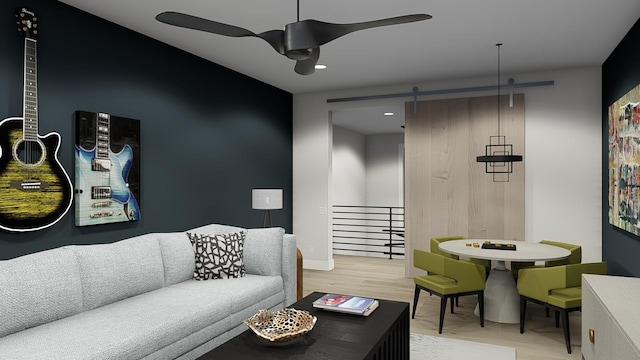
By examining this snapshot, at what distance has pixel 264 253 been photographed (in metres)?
3.85

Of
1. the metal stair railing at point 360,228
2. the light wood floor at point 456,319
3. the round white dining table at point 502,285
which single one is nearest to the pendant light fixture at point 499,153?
the round white dining table at point 502,285

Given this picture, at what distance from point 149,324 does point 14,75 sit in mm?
1945

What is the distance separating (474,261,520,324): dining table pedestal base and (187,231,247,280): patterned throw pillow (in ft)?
7.62

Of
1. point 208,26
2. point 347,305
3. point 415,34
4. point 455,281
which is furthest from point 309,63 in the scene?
point 455,281

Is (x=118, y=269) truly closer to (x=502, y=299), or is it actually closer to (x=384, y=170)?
(x=502, y=299)

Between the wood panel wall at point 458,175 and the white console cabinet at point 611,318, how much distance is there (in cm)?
275

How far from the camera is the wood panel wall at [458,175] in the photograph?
5402 mm

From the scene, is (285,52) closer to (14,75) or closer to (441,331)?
(14,75)

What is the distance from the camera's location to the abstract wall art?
3.51 metres

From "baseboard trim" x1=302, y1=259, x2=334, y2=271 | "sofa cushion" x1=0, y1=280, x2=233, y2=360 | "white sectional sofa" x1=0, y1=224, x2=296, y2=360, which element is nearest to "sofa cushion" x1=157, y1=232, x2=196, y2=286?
"white sectional sofa" x1=0, y1=224, x2=296, y2=360

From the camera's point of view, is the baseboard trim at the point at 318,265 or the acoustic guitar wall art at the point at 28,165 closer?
the acoustic guitar wall art at the point at 28,165

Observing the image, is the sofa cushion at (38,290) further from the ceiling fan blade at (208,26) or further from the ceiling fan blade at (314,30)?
the ceiling fan blade at (314,30)

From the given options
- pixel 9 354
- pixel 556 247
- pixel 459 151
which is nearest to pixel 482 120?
pixel 459 151

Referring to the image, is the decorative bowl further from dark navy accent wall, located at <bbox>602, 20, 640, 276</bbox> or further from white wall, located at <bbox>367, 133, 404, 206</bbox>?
white wall, located at <bbox>367, 133, 404, 206</bbox>
